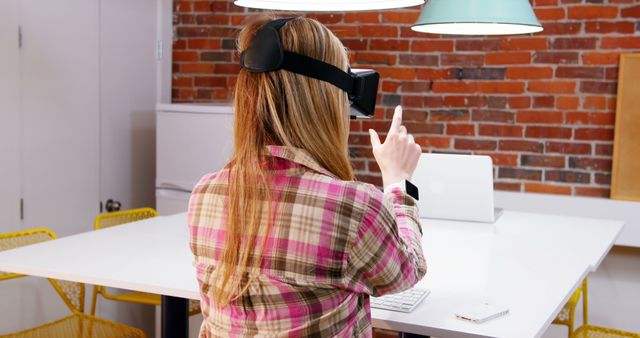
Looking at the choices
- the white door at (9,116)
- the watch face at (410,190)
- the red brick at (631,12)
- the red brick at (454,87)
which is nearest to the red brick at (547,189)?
the red brick at (454,87)

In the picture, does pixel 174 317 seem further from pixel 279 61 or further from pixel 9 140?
pixel 9 140

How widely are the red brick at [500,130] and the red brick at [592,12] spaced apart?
62 centimetres

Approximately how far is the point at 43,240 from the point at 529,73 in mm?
2488

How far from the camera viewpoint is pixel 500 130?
417 centimetres

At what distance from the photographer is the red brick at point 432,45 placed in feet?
13.8

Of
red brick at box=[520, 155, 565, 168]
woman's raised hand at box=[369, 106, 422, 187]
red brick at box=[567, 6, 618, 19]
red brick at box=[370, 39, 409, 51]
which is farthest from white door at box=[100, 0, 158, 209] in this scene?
woman's raised hand at box=[369, 106, 422, 187]

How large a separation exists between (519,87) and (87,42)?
2.25 metres

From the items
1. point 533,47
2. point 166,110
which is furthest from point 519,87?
point 166,110

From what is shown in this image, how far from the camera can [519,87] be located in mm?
4113

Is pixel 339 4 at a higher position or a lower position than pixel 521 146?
higher

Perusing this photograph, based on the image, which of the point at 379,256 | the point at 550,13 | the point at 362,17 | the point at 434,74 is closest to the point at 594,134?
the point at 550,13

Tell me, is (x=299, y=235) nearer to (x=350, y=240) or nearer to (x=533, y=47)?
(x=350, y=240)

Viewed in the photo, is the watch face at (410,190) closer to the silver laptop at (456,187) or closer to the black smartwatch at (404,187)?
the black smartwatch at (404,187)

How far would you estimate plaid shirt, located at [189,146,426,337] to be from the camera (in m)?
1.52
